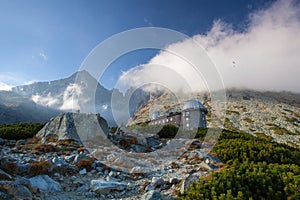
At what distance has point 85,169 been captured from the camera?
10172 millimetres

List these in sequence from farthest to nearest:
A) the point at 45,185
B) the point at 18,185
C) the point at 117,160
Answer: the point at 117,160, the point at 45,185, the point at 18,185

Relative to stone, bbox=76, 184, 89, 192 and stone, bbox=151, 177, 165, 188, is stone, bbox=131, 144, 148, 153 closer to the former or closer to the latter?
stone, bbox=151, 177, 165, 188

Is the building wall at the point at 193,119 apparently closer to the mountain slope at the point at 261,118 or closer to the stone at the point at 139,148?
the mountain slope at the point at 261,118

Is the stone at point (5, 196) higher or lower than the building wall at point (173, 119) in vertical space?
lower

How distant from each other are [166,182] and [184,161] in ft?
16.0

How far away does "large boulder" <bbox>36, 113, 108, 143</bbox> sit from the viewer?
16.5 metres

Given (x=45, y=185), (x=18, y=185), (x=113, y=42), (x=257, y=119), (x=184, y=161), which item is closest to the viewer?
(x=18, y=185)

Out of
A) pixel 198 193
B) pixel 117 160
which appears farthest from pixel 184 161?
pixel 198 193

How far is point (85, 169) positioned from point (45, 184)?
249 cm

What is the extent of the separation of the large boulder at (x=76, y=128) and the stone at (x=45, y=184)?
8.10m

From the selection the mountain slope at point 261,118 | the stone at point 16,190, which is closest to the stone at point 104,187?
the stone at point 16,190

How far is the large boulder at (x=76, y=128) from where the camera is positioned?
16.5 m

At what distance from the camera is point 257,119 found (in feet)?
276

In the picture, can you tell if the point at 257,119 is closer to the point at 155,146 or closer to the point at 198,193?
the point at 155,146
